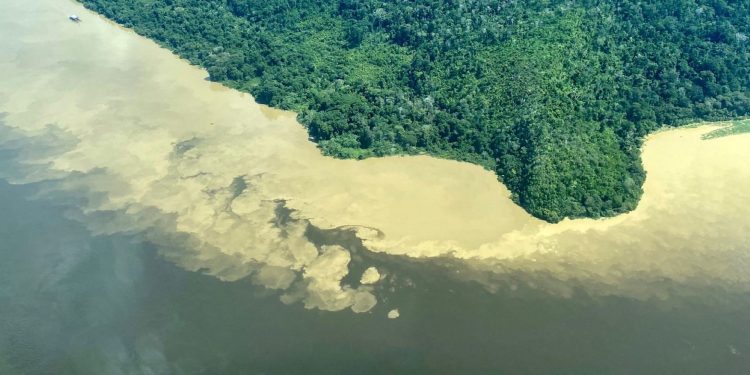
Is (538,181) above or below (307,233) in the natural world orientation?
above

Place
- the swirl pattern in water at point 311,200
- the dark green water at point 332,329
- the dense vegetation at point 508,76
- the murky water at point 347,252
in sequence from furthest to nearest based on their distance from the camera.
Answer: the dense vegetation at point 508,76
the swirl pattern in water at point 311,200
the murky water at point 347,252
the dark green water at point 332,329

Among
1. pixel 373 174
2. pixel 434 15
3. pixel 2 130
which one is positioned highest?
pixel 434 15

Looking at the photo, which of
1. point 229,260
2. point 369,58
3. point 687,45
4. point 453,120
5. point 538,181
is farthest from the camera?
point 369,58

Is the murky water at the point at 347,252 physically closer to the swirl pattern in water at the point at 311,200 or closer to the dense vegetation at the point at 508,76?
the swirl pattern in water at the point at 311,200

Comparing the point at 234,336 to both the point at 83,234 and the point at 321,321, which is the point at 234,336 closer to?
the point at 321,321

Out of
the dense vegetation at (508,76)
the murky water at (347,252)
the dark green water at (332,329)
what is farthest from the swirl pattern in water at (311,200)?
the dense vegetation at (508,76)

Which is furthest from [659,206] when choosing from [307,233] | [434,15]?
[434,15]

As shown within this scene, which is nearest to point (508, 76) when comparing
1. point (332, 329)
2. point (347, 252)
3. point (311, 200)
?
point (311, 200)

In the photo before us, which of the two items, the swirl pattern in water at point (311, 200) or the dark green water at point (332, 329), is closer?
the dark green water at point (332, 329)

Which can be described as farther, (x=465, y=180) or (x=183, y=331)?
(x=465, y=180)
